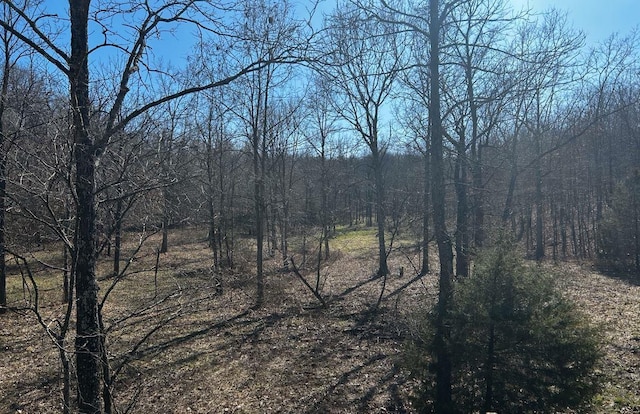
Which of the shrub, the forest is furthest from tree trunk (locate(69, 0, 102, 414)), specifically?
the shrub

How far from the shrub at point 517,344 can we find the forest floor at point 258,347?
846mm

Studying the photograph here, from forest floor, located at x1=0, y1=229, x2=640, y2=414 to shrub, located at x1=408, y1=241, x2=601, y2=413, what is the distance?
846 mm

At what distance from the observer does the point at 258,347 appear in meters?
9.35

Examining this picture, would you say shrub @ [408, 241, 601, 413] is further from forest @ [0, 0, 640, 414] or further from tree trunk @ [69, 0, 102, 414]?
tree trunk @ [69, 0, 102, 414]

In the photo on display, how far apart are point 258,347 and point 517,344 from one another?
6.17m

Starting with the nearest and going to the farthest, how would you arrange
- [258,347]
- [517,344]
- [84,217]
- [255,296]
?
[84,217], [517,344], [258,347], [255,296]

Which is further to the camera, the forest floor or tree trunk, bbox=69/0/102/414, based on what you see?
the forest floor

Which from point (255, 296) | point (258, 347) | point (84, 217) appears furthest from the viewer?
point (255, 296)

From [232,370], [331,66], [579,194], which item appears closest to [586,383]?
[331,66]

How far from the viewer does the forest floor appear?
251 inches

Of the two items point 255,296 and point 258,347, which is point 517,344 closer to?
point 258,347

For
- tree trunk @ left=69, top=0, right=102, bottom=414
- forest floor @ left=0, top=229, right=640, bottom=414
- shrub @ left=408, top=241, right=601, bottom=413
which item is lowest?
forest floor @ left=0, top=229, right=640, bottom=414

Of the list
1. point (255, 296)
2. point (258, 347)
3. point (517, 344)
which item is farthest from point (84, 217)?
point (255, 296)

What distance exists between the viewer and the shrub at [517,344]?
4.54 m
